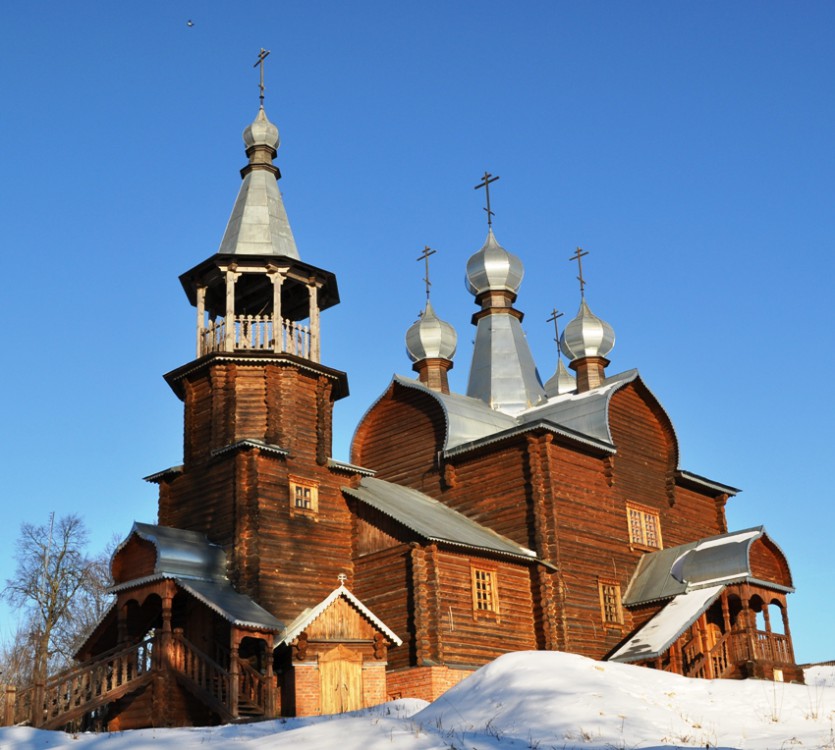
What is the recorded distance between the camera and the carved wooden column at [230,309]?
2246 cm

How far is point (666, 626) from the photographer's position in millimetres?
23062

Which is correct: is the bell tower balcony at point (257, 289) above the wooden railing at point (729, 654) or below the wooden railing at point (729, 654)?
above

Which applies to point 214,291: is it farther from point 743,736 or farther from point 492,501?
point 743,736

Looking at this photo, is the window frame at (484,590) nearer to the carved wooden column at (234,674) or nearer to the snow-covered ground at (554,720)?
the carved wooden column at (234,674)

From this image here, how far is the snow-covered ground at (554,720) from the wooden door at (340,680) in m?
4.77

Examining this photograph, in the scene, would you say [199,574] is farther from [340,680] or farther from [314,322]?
[314,322]

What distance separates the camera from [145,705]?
19.5 meters

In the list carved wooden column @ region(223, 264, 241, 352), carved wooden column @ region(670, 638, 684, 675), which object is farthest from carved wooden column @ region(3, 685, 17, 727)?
carved wooden column @ region(670, 638, 684, 675)

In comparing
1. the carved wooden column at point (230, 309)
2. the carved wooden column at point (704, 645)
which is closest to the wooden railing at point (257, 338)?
the carved wooden column at point (230, 309)

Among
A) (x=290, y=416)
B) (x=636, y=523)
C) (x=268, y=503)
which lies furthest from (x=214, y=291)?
(x=636, y=523)

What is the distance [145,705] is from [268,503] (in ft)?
13.9

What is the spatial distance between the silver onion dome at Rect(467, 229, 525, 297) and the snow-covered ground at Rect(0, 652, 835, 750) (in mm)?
19969

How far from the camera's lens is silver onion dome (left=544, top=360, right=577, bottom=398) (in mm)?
36188

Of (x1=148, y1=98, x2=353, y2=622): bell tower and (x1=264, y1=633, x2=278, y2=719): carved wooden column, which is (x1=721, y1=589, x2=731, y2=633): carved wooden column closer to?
(x1=148, y1=98, x2=353, y2=622): bell tower
